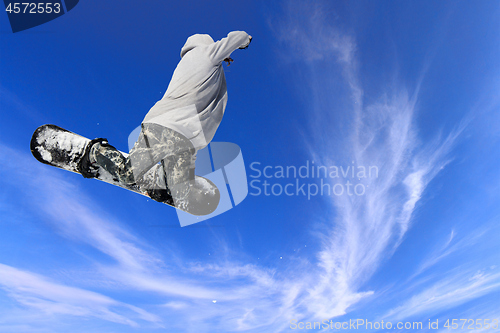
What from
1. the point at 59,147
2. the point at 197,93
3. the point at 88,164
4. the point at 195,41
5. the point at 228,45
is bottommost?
the point at 88,164

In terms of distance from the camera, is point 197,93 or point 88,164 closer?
point 88,164

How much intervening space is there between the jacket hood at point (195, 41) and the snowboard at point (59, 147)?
210cm

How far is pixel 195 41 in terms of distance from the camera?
4.67 metres

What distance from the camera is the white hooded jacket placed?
13.3ft

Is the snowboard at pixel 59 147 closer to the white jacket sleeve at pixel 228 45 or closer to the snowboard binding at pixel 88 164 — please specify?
the snowboard binding at pixel 88 164

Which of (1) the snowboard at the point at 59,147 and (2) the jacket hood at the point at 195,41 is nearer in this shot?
(1) the snowboard at the point at 59,147

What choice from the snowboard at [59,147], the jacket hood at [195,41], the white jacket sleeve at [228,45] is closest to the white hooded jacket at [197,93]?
the white jacket sleeve at [228,45]

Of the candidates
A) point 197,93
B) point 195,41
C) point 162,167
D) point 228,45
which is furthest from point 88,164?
point 228,45

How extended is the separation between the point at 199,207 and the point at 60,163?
2285 mm

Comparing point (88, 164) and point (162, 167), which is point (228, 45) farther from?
point (88, 164)

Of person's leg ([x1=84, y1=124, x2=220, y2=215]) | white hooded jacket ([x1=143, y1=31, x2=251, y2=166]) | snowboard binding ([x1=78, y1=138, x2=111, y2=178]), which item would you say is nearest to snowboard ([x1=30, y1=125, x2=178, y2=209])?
snowboard binding ([x1=78, y1=138, x2=111, y2=178])

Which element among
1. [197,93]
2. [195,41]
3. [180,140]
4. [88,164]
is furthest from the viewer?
[195,41]

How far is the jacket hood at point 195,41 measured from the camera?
4648mm

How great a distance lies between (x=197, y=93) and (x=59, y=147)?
7.50 feet
